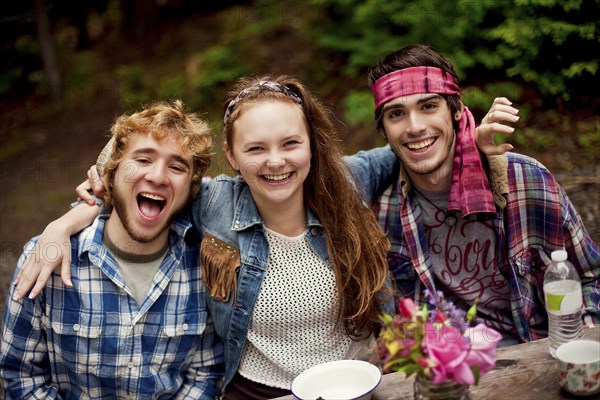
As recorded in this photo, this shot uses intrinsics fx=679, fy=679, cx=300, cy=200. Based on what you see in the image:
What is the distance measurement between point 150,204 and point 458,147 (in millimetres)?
1448

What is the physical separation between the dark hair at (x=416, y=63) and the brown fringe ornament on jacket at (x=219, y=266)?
0.98 metres

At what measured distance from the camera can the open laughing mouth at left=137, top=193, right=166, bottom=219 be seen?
296cm

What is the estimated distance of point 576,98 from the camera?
18.7ft

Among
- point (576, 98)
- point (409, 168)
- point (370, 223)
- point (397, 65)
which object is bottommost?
point (370, 223)

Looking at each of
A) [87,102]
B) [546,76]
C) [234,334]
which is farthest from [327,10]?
[234,334]

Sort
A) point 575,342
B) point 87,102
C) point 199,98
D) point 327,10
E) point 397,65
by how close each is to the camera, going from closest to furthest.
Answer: point 575,342
point 397,65
point 327,10
point 199,98
point 87,102

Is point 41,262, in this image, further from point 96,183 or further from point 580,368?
point 580,368

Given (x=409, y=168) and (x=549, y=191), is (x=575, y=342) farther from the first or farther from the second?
(x=409, y=168)

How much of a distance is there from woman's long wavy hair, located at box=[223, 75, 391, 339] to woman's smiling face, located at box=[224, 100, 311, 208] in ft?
0.19

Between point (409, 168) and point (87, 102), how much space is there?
7852 millimetres

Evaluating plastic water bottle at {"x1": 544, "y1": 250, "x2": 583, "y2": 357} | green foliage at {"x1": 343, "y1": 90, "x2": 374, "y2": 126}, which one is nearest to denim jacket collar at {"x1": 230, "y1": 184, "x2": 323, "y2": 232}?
plastic water bottle at {"x1": 544, "y1": 250, "x2": 583, "y2": 357}

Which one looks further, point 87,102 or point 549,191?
point 87,102

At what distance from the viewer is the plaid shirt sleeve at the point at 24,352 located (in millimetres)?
2939

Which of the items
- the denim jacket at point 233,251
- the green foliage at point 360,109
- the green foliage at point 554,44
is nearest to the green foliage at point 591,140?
the green foliage at point 554,44
